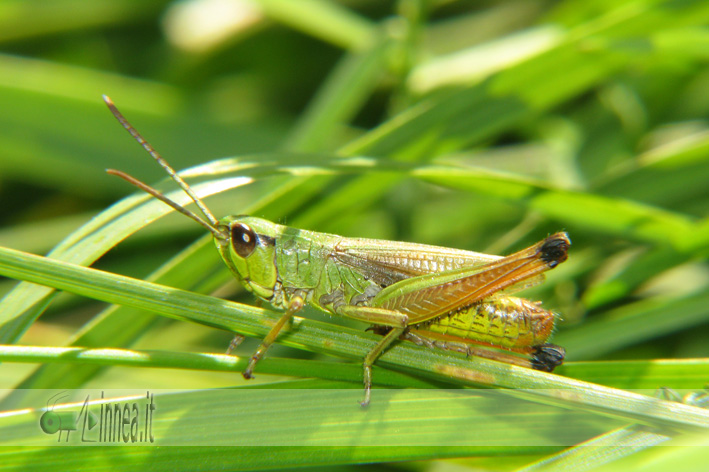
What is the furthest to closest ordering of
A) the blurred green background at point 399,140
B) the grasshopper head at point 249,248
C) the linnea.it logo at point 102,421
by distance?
the blurred green background at point 399,140
the grasshopper head at point 249,248
the linnea.it logo at point 102,421

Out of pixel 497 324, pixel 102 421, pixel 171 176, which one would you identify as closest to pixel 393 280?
pixel 497 324

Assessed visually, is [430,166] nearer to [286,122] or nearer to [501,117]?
[501,117]

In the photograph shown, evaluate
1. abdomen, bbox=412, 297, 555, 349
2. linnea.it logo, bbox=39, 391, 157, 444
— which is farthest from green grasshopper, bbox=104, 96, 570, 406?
linnea.it logo, bbox=39, 391, 157, 444

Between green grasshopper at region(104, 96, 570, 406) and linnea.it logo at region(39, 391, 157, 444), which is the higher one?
green grasshopper at region(104, 96, 570, 406)

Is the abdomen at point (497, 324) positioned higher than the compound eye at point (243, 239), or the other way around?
the compound eye at point (243, 239)

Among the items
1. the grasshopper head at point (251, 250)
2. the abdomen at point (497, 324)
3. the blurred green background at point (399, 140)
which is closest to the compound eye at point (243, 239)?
the grasshopper head at point (251, 250)

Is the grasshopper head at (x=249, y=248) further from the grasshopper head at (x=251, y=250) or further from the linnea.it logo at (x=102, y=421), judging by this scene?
the linnea.it logo at (x=102, y=421)

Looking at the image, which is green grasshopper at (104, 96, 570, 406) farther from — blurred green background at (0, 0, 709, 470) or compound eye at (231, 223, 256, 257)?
blurred green background at (0, 0, 709, 470)

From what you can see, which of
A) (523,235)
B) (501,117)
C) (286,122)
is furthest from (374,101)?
(523,235)
